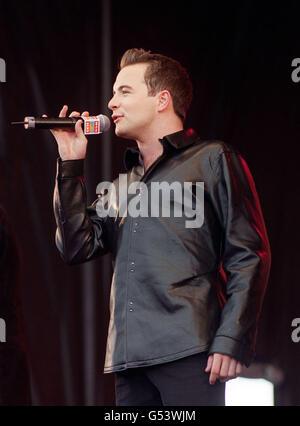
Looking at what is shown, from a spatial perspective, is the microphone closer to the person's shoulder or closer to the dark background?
the person's shoulder

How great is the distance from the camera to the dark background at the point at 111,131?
2.57 m

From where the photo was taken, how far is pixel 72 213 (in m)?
1.72

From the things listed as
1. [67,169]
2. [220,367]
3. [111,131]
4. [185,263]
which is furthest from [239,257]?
[111,131]

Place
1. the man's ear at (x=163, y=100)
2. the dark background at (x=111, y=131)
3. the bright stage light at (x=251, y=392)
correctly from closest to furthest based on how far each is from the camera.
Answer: the man's ear at (x=163, y=100)
the bright stage light at (x=251, y=392)
the dark background at (x=111, y=131)

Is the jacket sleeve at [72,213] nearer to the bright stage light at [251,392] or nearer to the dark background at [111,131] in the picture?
the dark background at [111,131]

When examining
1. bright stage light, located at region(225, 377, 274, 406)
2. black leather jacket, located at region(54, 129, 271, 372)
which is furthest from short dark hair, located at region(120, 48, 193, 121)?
bright stage light, located at region(225, 377, 274, 406)

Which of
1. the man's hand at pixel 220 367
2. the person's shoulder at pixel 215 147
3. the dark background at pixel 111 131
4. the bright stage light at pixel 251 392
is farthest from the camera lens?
the dark background at pixel 111 131

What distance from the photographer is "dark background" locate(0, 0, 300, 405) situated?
2.57m

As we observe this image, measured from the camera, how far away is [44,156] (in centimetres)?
261

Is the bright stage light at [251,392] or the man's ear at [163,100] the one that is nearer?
the man's ear at [163,100]

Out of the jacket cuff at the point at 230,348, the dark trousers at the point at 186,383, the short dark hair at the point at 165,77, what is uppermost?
the short dark hair at the point at 165,77

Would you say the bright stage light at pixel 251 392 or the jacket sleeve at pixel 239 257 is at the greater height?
the jacket sleeve at pixel 239 257

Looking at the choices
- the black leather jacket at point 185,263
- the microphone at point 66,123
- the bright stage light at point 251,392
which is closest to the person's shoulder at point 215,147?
the black leather jacket at point 185,263

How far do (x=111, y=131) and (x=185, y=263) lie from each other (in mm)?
1217
